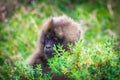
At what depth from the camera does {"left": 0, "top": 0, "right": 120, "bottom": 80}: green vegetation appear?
372cm

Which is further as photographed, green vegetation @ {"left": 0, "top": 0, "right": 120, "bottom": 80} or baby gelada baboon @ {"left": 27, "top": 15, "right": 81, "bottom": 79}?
baby gelada baboon @ {"left": 27, "top": 15, "right": 81, "bottom": 79}

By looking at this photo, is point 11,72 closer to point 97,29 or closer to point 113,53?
point 113,53

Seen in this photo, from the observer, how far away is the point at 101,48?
3.80 m

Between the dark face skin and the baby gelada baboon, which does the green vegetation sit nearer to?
the baby gelada baboon

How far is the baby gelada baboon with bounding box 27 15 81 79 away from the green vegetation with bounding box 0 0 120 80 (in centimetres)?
28

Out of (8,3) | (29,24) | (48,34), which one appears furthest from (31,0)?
(48,34)

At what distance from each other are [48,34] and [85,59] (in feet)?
4.34

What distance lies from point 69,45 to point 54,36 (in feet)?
3.72

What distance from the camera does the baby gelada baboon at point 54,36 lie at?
4914mm

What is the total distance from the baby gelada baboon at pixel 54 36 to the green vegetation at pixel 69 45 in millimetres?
284

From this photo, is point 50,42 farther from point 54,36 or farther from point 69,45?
point 69,45

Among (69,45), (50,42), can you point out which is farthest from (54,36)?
(69,45)

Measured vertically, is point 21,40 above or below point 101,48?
above

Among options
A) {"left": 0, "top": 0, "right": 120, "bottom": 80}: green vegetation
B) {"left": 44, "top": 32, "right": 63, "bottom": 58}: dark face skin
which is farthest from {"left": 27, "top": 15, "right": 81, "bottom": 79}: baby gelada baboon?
{"left": 0, "top": 0, "right": 120, "bottom": 80}: green vegetation
